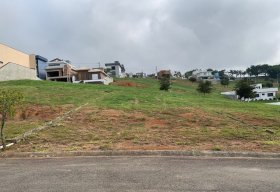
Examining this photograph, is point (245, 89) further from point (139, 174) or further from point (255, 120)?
point (139, 174)

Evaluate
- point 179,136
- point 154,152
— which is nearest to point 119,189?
point 154,152

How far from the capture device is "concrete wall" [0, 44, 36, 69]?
58.1 metres

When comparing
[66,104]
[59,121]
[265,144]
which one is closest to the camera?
[265,144]

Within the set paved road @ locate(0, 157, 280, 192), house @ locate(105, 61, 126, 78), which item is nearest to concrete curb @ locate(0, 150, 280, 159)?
paved road @ locate(0, 157, 280, 192)

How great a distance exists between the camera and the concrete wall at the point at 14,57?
58.1 metres

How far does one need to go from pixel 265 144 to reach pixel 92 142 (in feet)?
18.8

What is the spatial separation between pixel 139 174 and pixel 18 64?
4665cm

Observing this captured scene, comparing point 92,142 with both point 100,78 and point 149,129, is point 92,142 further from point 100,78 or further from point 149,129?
point 100,78

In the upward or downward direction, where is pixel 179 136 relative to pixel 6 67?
downward

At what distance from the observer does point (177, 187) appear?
7512 mm

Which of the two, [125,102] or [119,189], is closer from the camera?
[119,189]

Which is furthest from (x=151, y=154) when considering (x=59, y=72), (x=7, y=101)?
(x=59, y=72)

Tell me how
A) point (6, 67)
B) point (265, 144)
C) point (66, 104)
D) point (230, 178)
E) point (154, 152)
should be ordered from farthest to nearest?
1. point (6, 67)
2. point (66, 104)
3. point (265, 144)
4. point (154, 152)
5. point (230, 178)

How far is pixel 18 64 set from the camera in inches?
2058
